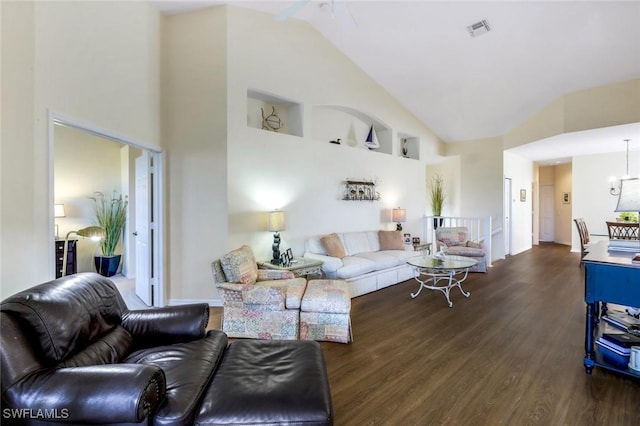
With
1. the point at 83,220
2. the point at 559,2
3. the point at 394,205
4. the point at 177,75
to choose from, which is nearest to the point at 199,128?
the point at 177,75

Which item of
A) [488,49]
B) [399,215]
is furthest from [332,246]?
[488,49]

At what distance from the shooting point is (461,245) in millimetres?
6238

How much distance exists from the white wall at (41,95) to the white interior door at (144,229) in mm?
1045

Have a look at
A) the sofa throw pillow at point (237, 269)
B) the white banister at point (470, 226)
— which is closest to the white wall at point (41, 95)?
the sofa throw pillow at point (237, 269)

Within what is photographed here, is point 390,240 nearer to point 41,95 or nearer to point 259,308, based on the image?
point 259,308

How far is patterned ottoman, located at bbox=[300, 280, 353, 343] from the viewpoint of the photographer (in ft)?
9.77

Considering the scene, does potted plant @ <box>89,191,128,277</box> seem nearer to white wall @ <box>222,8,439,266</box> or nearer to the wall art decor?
white wall @ <box>222,8,439,266</box>

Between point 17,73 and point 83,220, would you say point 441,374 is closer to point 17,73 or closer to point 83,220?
point 17,73

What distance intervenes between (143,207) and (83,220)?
2210mm

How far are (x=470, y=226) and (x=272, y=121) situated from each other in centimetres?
514

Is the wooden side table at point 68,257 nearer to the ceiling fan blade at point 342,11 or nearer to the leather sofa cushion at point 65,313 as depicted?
the leather sofa cushion at point 65,313

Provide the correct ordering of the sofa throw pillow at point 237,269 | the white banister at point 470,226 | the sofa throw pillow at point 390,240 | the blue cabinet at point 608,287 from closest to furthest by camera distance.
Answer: the blue cabinet at point 608,287, the sofa throw pillow at point 237,269, the sofa throw pillow at point 390,240, the white banister at point 470,226

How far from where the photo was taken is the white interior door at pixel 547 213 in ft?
34.3

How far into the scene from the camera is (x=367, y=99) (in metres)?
6.01
